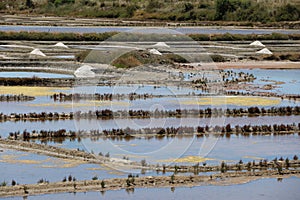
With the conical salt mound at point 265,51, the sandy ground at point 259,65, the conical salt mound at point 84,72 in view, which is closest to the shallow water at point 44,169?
the conical salt mound at point 84,72

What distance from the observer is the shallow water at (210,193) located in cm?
1878

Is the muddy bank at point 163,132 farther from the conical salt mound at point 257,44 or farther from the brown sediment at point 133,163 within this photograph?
the conical salt mound at point 257,44

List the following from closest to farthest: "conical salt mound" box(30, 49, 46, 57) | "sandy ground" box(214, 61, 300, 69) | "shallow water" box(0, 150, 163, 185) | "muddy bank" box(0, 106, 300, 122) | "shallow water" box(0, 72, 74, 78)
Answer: "shallow water" box(0, 150, 163, 185)
"muddy bank" box(0, 106, 300, 122)
"shallow water" box(0, 72, 74, 78)
"sandy ground" box(214, 61, 300, 69)
"conical salt mound" box(30, 49, 46, 57)

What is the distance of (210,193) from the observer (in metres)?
19.3

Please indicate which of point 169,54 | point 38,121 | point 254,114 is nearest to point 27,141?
point 38,121

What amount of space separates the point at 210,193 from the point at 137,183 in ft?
5.03

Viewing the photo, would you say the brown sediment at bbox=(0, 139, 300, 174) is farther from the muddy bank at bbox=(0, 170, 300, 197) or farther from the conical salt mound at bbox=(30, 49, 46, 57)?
the conical salt mound at bbox=(30, 49, 46, 57)

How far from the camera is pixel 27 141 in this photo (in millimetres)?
24078

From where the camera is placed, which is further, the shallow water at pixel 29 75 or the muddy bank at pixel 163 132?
the shallow water at pixel 29 75

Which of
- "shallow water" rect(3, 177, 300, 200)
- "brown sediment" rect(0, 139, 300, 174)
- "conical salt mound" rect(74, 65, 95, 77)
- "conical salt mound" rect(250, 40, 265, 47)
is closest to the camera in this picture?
"shallow water" rect(3, 177, 300, 200)

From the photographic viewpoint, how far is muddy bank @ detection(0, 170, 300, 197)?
18.9m

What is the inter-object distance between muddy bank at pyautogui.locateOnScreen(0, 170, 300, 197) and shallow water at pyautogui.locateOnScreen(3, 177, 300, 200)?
27 cm

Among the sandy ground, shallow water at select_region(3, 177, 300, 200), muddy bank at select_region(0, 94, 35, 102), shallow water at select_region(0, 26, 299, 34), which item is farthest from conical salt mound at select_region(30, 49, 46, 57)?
shallow water at select_region(3, 177, 300, 200)

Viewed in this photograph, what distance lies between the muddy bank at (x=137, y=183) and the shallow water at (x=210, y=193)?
0.27 meters
